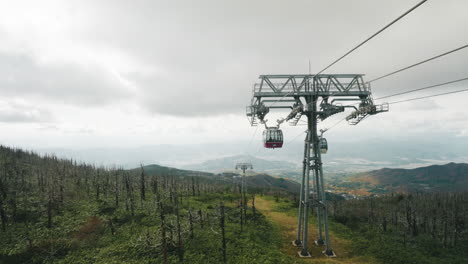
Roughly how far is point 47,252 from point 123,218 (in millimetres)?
12936

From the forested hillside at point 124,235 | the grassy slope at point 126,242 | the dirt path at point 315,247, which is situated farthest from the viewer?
the forested hillside at point 124,235

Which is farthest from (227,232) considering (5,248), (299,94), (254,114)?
(5,248)

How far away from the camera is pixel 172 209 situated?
47406 mm

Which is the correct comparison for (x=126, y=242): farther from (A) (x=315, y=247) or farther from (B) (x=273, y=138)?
(B) (x=273, y=138)

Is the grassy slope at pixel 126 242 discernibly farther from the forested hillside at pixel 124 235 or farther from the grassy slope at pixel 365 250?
the grassy slope at pixel 365 250

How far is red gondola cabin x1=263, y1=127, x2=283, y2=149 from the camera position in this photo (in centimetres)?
2206

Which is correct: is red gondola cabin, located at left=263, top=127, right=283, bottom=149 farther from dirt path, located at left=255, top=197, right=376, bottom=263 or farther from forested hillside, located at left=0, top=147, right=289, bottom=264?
dirt path, located at left=255, top=197, right=376, bottom=263

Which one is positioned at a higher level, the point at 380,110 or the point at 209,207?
the point at 380,110

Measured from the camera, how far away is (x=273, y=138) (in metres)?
22.1

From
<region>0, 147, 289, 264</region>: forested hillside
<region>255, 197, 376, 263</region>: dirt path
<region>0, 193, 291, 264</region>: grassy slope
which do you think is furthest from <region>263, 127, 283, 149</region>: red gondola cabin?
<region>255, 197, 376, 263</region>: dirt path

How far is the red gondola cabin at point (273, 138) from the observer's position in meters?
22.1

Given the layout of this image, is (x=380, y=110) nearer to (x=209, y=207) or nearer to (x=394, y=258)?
(x=394, y=258)

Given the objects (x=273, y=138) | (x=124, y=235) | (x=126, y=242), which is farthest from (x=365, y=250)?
(x=124, y=235)

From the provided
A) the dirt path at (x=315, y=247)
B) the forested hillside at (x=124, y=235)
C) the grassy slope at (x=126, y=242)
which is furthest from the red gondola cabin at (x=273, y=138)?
the dirt path at (x=315, y=247)
